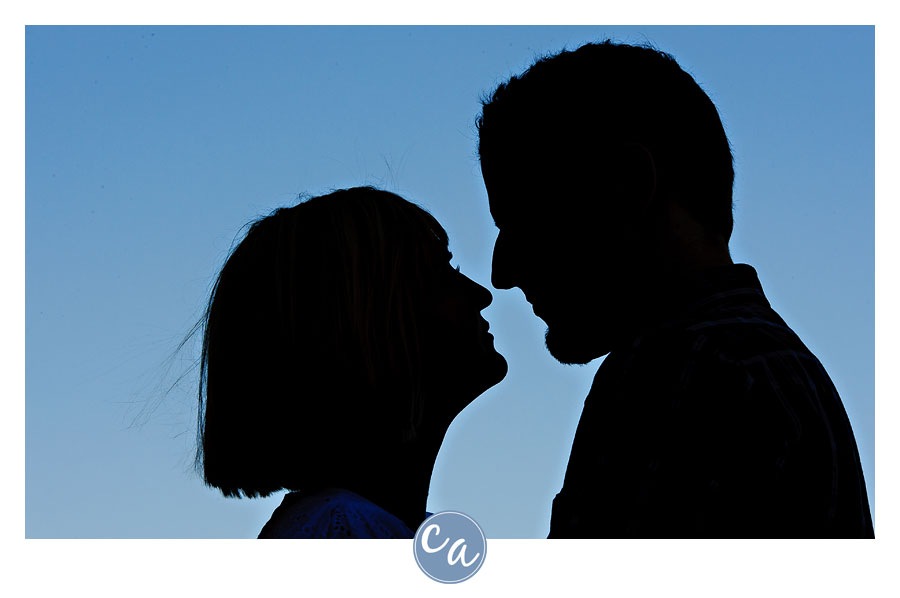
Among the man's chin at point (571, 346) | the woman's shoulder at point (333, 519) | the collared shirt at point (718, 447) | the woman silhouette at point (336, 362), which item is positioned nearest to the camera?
the collared shirt at point (718, 447)

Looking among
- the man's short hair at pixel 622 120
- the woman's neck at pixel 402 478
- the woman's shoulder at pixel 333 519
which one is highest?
the man's short hair at pixel 622 120

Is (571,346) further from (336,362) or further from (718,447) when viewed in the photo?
(718,447)

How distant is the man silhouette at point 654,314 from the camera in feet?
5.37

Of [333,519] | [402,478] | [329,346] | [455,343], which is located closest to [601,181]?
[455,343]

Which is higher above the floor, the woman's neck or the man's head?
the man's head

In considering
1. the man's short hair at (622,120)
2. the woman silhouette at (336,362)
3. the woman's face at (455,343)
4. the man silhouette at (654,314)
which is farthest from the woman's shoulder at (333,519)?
the man's short hair at (622,120)

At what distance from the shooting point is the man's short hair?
227cm

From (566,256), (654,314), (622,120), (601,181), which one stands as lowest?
(654,314)

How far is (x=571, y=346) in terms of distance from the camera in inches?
112

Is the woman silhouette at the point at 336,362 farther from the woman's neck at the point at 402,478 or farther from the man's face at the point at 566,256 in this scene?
the man's face at the point at 566,256

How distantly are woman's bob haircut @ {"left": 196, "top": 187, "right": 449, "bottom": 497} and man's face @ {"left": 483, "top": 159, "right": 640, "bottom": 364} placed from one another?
0.35 meters
